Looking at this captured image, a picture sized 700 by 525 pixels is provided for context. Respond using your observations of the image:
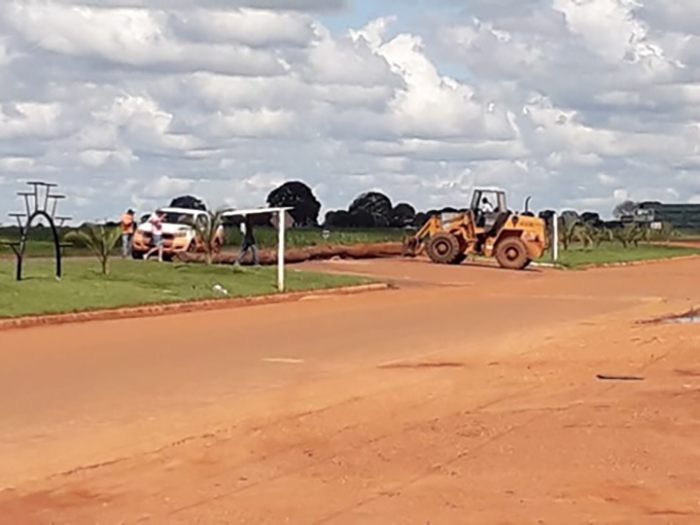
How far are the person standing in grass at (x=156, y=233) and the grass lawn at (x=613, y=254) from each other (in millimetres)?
15423

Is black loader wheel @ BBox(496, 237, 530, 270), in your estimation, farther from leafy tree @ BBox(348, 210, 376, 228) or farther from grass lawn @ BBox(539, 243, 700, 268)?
leafy tree @ BBox(348, 210, 376, 228)

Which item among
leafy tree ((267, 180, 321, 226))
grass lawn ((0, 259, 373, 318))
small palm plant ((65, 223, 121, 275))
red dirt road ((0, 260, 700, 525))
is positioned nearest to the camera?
red dirt road ((0, 260, 700, 525))

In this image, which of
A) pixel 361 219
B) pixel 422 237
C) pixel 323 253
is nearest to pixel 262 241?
pixel 323 253

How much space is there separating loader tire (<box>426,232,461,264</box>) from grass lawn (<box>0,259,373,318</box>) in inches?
417

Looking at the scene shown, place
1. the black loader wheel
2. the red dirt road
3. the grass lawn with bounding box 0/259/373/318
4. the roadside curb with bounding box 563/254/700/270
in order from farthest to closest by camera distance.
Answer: the roadside curb with bounding box 563/254/700/270 < the black loader wheel < the grass lawn with bounding box 0/259/373/318 < the red dirt road

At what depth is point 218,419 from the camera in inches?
546

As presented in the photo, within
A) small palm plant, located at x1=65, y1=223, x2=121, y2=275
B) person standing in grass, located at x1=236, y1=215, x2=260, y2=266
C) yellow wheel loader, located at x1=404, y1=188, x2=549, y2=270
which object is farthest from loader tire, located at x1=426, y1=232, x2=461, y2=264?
small palm plant, located at x1=65, y1=223, x2=121, y2=275

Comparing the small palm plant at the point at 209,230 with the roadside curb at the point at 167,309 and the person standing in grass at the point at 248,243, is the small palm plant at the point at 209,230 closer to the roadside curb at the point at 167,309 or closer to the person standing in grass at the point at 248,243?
the person standing in grass at the point at 248,243

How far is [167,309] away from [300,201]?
61930 millimetres

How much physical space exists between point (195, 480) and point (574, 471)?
271 centimetres

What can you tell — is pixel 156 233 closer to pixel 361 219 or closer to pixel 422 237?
pixel 422 237

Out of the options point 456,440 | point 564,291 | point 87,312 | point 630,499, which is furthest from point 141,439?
point 564,291

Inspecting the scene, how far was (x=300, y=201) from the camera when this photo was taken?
89.3 m

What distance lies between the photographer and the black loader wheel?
1884 inches
